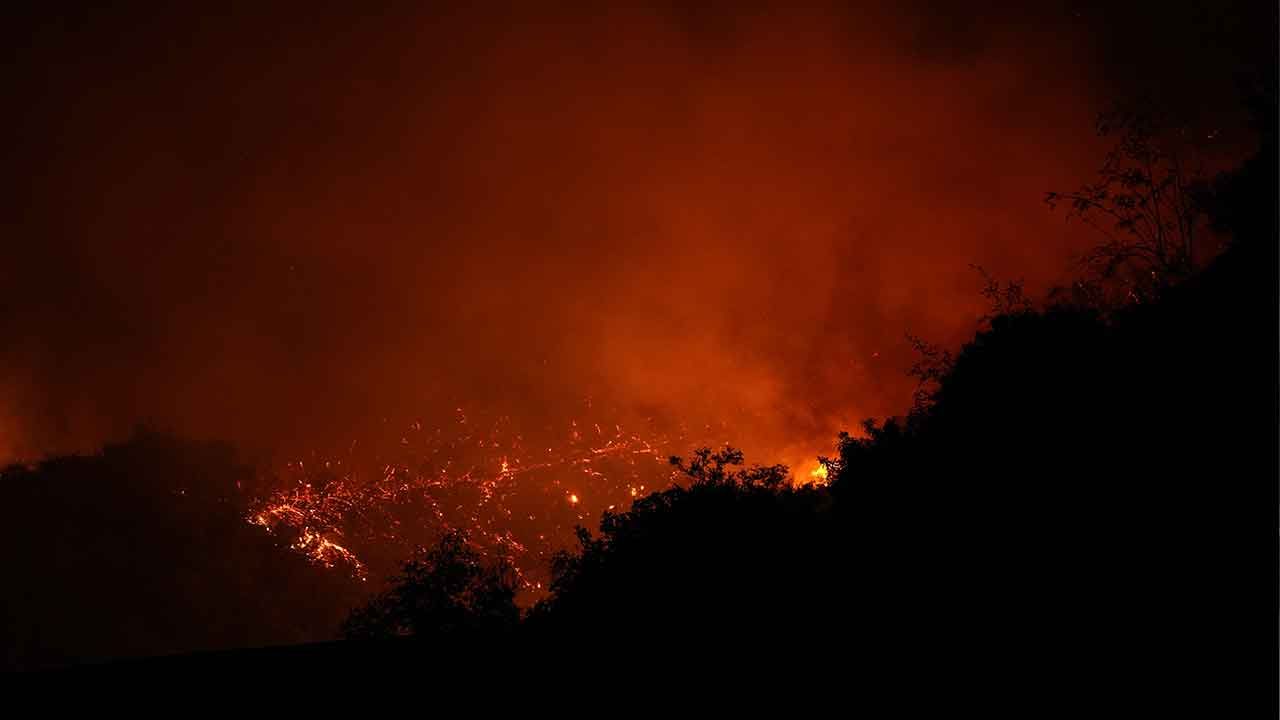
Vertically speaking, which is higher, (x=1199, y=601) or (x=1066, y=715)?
(x=1199, y=601)

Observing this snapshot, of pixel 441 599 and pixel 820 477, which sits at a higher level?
pixel 820 477

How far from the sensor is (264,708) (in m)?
11.6

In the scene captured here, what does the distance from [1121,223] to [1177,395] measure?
18803 mm

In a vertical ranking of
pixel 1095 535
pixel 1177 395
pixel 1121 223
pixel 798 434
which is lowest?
pixel 1095 535

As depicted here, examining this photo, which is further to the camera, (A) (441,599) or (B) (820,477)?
(B) (820,477)

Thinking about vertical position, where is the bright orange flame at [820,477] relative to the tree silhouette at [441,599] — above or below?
above

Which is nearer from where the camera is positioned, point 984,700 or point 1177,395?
point 984,700

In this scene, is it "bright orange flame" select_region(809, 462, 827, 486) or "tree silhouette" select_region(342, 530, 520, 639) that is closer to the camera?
"tree silhouette" select_region(342, 530, 520, 639)

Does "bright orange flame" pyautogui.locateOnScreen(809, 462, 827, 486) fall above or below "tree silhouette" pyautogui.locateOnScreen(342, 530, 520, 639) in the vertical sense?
above

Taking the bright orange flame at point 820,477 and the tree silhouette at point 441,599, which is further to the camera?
the bright orange flame at point 820,477

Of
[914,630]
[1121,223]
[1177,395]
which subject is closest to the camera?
[914,630]

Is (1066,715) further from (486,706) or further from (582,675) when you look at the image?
(486,706)

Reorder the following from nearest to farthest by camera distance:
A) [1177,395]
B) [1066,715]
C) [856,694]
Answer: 1. [1066,715]
2. [856,694]
3. [1177,395]

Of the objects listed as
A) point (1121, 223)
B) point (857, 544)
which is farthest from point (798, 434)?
point (857, 544)
